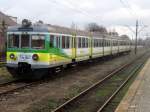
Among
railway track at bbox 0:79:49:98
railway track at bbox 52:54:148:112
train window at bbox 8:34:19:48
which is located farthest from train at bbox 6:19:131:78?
railway track at bbox 52:54:148:112

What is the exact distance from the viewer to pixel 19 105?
12.2 meters

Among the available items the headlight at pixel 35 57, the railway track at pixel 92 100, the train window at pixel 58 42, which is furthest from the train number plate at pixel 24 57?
the railway track at pixel 92 100

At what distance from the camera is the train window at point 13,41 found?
18444 mm

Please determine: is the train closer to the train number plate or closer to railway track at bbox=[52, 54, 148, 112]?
the train number plate

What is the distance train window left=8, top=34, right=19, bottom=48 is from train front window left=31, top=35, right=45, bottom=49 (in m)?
0.85

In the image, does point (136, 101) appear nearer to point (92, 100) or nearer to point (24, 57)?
point (92, 100)

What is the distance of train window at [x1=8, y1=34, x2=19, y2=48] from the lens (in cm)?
1844

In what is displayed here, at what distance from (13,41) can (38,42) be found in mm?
1365

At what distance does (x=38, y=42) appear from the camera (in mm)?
18047

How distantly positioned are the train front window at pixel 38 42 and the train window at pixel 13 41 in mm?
846

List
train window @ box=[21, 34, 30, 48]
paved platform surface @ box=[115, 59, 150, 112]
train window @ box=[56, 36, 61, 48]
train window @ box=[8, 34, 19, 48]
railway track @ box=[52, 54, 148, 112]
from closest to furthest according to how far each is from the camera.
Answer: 1. paved platform surface @ box=[115, 59, 150, 112]
2. railway track @ box=[52, 54, 148, 112]
3. train window @ box=[21, 34, 30, 48]
4. train window @ box=[8, 34, 19, 48]
5. train window @ box=[56, 36, 61, 48]

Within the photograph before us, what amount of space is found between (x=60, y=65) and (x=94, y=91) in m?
4.46

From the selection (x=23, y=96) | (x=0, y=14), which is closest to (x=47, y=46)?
(x=23, y=96)

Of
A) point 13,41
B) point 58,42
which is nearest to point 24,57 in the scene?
point 13,41
